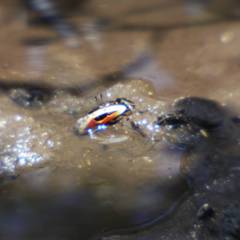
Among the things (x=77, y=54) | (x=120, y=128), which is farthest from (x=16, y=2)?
(x=120, y=128)

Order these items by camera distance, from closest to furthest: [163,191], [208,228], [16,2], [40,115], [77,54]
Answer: [208,228], [163,191], [40,115], [77,54], [16,2]

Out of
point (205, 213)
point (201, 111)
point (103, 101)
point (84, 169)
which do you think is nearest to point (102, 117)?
point (103, 101)

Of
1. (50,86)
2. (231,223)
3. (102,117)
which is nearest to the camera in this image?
(231,223)

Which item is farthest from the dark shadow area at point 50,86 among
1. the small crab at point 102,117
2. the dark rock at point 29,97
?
the small crab at point 102,117

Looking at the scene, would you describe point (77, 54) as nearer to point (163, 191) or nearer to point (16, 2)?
point (16, 2)

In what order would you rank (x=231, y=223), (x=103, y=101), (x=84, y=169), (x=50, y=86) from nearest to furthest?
(x=231, y=223)
(x=84, y=169)
(x=103, y=101)
(x=50, y=86)

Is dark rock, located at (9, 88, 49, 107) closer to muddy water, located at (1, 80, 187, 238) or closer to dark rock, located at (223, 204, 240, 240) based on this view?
muddy water, located at (1, 80, 187, 238)

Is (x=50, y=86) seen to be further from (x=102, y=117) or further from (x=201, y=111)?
(x=201, y=111)
